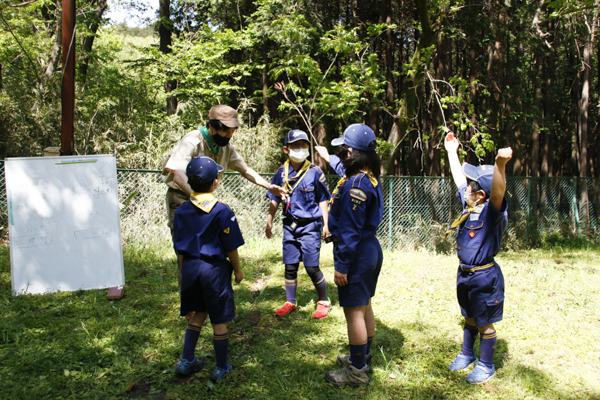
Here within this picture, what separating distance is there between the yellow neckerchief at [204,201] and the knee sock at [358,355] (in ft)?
5.01

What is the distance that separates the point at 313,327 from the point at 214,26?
16235mm

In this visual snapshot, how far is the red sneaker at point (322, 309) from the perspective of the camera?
4548 millimetres

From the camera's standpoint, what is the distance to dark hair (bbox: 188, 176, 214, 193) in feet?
10.0

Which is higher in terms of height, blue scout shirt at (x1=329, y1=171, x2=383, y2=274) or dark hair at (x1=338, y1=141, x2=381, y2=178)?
dark hair at (x1=338, y1=141, x2=381, y2=178)

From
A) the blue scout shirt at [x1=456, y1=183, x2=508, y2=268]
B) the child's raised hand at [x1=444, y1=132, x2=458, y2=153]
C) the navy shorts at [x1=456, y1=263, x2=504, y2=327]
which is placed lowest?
the navy shorts at [x1=456, y1=263, x2=504, y2=327]

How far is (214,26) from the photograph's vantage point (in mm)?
17406

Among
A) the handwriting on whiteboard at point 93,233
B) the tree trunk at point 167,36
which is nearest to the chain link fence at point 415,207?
the handwriting on whiteboard at point 93,233

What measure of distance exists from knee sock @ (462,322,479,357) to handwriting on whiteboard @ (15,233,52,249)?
15.0 ft

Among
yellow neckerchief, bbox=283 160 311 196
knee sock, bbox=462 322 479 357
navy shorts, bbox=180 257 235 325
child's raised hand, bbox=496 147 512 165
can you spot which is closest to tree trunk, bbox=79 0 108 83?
yellow neckerchief, bbox=283 160 311 196

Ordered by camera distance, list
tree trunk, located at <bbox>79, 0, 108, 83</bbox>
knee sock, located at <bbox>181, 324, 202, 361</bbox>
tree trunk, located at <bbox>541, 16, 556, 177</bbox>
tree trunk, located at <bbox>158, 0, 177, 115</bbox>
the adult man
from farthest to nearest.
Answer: tree trunk, located at <bbox>541, 16, 556, 177</bbox>
tree trunk, located at <bbox>158, 0, 177, 115</bbox>
tree trunk, located at <bbox>79, 0, 108, 83</bbox>
the adult man
knee sock, located at <bbox>181, 324, 202, 361</bbox>

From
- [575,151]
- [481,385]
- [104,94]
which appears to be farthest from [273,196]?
[575,151]

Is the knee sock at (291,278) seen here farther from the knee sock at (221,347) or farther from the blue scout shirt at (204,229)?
the blue scout shirt at (204,229)

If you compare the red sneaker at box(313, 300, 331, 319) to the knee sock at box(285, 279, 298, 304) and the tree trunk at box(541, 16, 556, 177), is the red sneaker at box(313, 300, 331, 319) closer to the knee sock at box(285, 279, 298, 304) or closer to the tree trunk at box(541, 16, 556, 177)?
the knee sock at box(285, 279, 298, 304)

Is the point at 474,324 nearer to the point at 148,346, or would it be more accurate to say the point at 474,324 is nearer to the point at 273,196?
the point at 273,196
